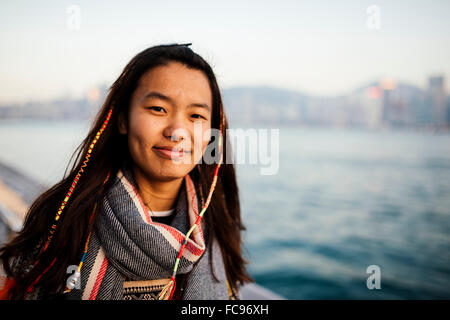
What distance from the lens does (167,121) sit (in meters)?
1.50

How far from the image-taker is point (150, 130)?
1.49 meters

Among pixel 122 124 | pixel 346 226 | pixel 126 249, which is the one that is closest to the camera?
pixel 126 249

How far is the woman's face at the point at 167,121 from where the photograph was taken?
149 cm

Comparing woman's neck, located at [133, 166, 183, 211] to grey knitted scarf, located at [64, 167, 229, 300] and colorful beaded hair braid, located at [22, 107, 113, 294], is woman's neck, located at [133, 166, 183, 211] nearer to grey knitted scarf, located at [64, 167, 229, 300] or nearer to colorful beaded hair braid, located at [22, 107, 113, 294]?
grey knitted scarf, located at [64, 167, 229, 300]

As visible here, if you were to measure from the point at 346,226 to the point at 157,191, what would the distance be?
576 inches

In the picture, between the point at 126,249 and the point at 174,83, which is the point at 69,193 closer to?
the point at 126,249

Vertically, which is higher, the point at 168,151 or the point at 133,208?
the point at 168,151

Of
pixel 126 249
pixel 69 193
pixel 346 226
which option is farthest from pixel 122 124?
pixel 346 226

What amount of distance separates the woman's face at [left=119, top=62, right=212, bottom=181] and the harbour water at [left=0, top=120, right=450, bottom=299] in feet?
1.74

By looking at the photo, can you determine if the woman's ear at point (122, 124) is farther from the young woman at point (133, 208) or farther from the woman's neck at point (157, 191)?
the woman's neck at point (157, 191)

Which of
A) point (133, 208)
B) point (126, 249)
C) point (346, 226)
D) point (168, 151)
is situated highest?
point (168, 151)

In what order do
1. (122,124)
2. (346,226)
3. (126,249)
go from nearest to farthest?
(126,249)
(122,124)
(346,226)

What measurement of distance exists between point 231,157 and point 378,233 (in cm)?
1415
